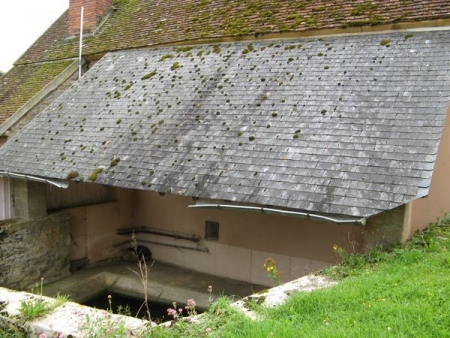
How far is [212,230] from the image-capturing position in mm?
9328

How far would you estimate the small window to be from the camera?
925cm

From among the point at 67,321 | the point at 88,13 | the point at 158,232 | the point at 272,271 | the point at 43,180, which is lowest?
the point at 158,232

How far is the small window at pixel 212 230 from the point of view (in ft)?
30.3

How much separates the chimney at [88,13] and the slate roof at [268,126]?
364 cm

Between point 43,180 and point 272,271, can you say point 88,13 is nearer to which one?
point 43,180

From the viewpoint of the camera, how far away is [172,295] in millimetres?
8391

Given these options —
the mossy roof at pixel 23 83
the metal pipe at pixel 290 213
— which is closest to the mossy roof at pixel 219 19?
the mossy roof at pixel 23 83

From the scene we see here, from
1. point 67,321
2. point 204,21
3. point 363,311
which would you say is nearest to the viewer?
point 363,311

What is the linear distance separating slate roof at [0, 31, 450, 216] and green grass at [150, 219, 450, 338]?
83 cm

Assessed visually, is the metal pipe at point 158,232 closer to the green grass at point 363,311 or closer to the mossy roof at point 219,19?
the mossy roof at point 219,19

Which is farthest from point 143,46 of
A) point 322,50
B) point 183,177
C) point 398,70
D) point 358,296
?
point 358,296

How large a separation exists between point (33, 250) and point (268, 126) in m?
5.56

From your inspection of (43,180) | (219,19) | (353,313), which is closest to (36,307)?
(353,313)

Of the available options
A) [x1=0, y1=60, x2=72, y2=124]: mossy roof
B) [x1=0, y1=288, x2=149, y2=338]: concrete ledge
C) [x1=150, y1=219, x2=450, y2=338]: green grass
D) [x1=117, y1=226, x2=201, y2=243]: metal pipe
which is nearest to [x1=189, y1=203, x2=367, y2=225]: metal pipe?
[x1=150, y1=219, x2=450, y2=338]: green grass
